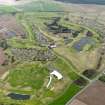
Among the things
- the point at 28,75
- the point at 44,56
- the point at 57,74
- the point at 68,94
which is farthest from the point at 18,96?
the point at 44,56

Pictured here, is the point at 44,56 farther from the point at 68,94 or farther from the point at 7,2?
the point at 7,2

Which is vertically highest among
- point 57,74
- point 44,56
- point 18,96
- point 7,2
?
point 7,2

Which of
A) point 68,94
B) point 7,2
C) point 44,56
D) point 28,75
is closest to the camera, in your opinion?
point 68,94

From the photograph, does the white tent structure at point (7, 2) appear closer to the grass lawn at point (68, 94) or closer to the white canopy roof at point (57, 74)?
the white canopy roof at point (57, 74)

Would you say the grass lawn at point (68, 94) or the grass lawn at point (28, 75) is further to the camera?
the grass lawn at point (28, 75)

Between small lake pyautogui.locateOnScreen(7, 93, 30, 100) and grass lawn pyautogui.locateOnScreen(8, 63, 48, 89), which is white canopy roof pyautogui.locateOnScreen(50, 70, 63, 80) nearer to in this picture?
grass lawn pyautogui.locateOnScreen(8, 63, 48, 89)

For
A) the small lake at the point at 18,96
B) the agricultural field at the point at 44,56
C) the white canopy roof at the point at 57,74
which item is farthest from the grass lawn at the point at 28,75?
the small lake at the point at 18,96

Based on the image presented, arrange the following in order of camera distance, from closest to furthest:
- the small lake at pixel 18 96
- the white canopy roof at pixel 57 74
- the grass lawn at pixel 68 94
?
the grass lawn at pixel 68 94, the small lake at pixel 18 96, the white canopy roof at pixel 57 74

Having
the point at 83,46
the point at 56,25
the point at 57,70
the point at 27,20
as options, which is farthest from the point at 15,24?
the point at 57,70
